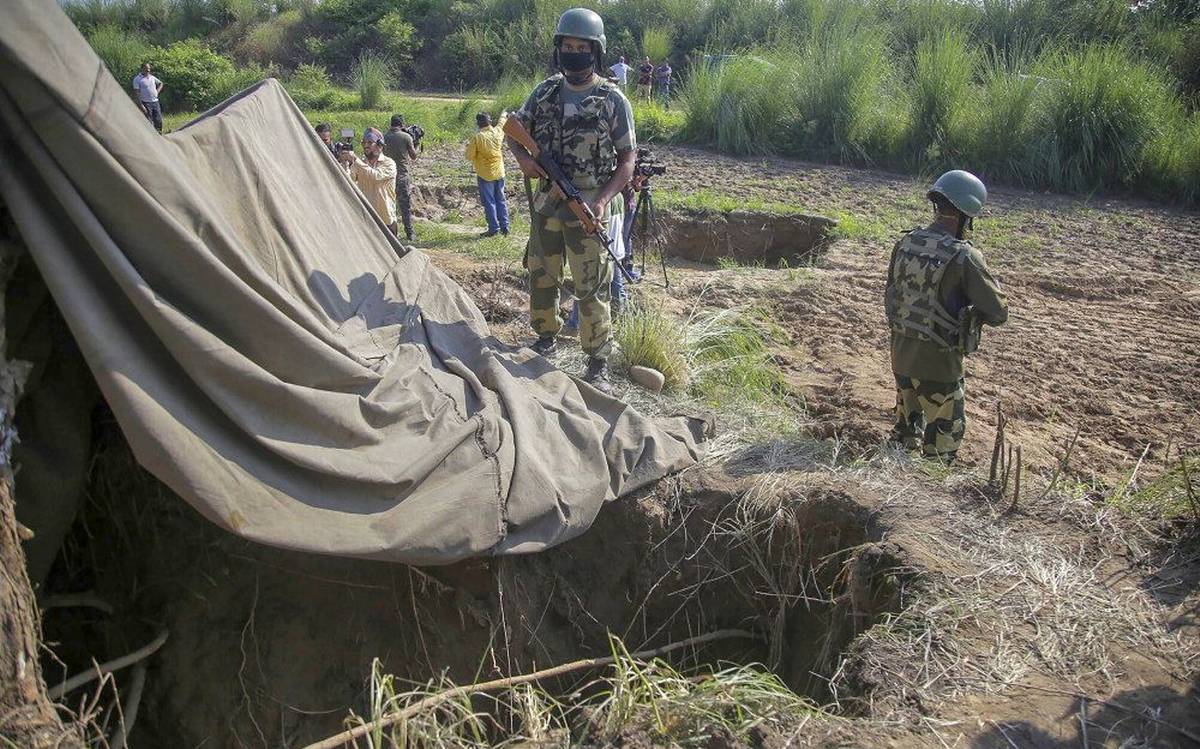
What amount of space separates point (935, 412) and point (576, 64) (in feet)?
7.96

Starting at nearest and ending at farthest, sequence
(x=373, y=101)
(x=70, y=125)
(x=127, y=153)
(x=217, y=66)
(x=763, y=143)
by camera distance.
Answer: (x=70, y=125) → (x=127, y=153) → (x=763, y=143) → (x=373, y=101) → (x=217, y=66)

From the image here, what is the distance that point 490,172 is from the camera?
30.0ft

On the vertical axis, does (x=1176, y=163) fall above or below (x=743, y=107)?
above

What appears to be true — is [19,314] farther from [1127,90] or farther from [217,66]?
[217,66]

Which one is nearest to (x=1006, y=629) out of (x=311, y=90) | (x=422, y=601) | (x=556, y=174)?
(x=422, y=601)

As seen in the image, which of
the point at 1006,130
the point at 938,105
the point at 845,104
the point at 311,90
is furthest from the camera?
the point at 311,90

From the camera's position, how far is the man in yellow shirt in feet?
30.0

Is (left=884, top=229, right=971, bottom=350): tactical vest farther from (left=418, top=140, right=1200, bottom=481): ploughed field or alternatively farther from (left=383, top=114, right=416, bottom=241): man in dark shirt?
(left=383, top=114, right=416, bottom=241): man in dark shirt

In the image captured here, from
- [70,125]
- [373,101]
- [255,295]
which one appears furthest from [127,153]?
[373,101]

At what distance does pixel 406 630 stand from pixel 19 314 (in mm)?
1763

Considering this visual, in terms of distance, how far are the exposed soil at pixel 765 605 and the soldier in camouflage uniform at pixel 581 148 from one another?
1.19m

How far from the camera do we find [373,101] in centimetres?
1800

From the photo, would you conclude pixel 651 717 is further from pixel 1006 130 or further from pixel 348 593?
pixel 1006 130

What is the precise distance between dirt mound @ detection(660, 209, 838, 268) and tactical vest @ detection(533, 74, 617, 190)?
500 centimetres
